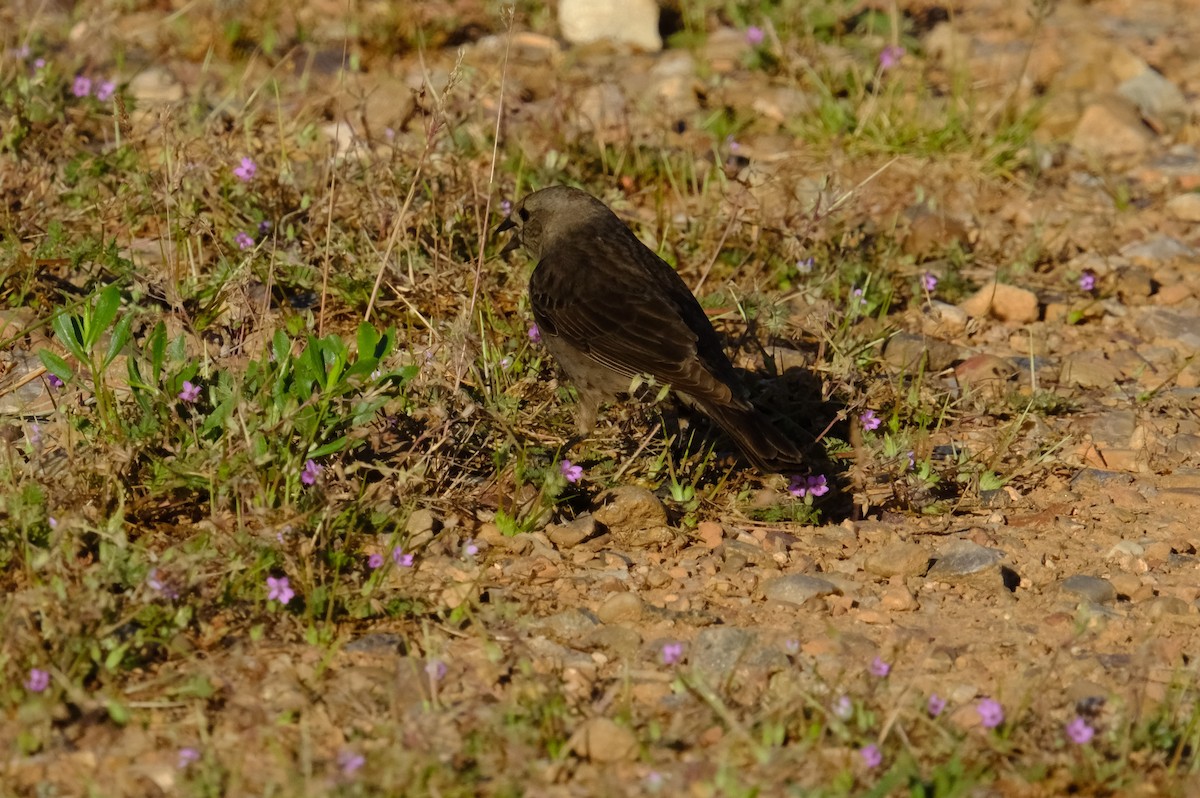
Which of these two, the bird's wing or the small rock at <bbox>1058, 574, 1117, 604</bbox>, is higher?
the bird's wing

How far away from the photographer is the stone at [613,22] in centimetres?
1010

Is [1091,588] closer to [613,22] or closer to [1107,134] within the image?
[1107,134]

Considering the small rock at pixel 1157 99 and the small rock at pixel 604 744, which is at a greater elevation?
the small rock at pixel 604 744

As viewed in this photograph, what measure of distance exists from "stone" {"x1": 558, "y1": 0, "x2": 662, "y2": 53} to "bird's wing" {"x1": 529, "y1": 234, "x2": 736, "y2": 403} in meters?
3.66

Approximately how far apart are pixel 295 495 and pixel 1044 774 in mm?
2488

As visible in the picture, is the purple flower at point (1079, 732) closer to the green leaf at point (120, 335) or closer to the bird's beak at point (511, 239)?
the green leaf at point (120, 335)

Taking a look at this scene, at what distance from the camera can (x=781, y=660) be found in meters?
4.63

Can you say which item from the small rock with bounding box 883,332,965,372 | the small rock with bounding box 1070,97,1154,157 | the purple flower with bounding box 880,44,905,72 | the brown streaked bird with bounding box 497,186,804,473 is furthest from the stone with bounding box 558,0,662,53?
the small rock with bounding box 883,332,965,372

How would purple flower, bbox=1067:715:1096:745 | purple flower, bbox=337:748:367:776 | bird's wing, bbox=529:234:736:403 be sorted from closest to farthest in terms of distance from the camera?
purple flower, bbox=337:748:367:776 → purple flower, bbox=1067:715:1096:745 → bird's wing, bbox=529:234:736:403

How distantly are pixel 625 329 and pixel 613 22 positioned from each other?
175 inches

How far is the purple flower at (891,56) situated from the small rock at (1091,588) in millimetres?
4420

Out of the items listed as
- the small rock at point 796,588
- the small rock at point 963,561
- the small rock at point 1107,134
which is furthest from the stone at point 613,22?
the small rock at point 796,588

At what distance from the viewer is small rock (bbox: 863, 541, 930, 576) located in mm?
5309

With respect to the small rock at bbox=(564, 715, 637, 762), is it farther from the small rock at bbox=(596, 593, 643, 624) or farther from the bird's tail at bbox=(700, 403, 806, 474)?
the bird's tail at bbox=(700, 403, 806, 474)
